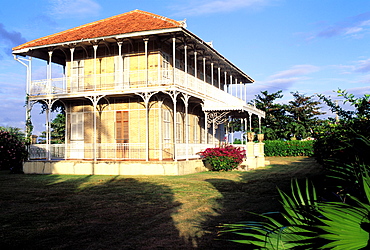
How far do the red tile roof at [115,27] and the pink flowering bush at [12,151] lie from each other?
5061mm

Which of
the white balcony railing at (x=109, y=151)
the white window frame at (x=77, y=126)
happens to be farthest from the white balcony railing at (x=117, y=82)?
the white balcony railing at (x=109, y=151)

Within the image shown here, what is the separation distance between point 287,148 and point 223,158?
56.8 ft

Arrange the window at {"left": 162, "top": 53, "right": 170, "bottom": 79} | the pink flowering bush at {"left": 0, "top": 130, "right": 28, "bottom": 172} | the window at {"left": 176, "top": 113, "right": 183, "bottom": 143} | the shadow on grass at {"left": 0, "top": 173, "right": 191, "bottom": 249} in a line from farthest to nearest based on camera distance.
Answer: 1. the window at {"left": 176, "top": 113, "right": 183, "bottom": 143}
2. the pink flowering bush at {"left": 0, "top": 130, "right": 28, "bottom": 172}
3. the window at {"left": 162, "top": 53, "right": 170, "bottom": 79}
4. the shadow on grass at {"left": 0, "top": 173, "right": 191, "bottom": 249}

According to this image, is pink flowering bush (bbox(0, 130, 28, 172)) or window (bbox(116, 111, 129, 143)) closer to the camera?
pink flowering bush (bbox(0, 130, 28, 172))

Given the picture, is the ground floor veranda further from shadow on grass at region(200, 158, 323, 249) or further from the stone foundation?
shadow on grass at region(200, 158, 323, 249)

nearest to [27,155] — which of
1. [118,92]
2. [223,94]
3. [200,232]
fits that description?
[118,92]

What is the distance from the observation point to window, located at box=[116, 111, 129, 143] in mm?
19672

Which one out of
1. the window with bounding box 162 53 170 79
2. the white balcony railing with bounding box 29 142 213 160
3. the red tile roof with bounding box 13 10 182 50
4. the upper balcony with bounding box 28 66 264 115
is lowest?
the white balcony railing with bounding box 29 142 213 160

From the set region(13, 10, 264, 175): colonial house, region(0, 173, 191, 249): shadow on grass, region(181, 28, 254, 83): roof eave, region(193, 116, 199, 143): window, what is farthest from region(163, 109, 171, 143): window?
region(0, 173, 191, 249): shadow on grass

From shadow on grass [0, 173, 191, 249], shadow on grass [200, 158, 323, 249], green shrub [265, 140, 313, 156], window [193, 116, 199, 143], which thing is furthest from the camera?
green shrub [265, 140, 313, 156]

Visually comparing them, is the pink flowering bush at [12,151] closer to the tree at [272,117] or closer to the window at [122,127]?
the window at [122,127]

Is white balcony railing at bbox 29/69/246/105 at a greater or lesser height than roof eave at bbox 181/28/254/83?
lesser

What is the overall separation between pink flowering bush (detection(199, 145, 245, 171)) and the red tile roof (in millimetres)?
6674

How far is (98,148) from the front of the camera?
20016 millimetres
